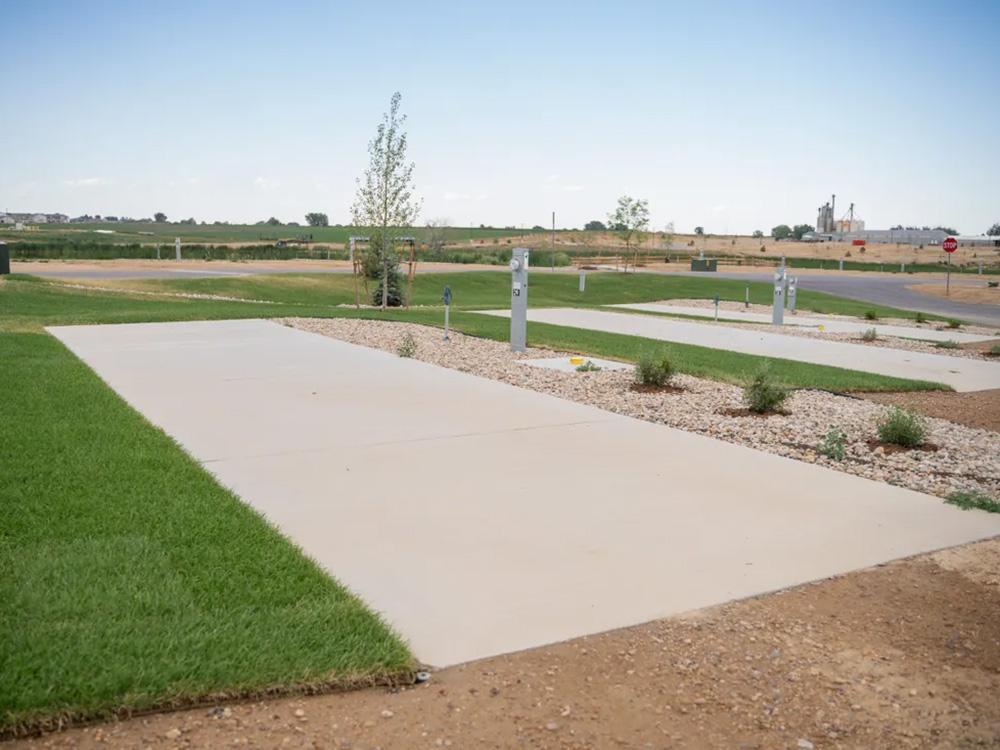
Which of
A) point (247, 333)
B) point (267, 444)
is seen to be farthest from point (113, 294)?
point (267, 444)

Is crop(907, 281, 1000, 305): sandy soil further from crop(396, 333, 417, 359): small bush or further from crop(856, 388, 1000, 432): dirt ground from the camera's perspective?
crop(396, 333, 417, 359): small bush

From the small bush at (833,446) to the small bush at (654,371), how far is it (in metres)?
2.86

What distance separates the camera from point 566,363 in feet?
42.5

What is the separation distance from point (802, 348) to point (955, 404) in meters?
5.45

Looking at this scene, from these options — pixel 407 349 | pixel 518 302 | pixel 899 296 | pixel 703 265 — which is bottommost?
pixel 899 296

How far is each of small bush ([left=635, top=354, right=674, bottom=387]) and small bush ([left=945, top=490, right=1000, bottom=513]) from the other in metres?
4.51

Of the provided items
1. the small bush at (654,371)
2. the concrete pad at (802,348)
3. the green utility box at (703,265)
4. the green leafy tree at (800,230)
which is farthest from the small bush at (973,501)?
the green leafy tree at (800,230)

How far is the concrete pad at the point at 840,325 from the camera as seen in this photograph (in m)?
20.9

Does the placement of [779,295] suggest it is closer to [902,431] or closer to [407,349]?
[407,349]

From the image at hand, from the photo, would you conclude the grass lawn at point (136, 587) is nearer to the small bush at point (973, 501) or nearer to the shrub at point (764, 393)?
the small bush at point (973, 501)

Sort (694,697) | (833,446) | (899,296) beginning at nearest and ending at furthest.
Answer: (694,697)
(833,446)
(899,296)

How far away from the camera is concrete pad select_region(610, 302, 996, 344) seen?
20.9 m

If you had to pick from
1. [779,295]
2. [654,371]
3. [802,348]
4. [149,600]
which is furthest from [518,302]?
[149,600]

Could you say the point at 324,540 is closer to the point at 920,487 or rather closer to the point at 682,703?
the point at 682,703
